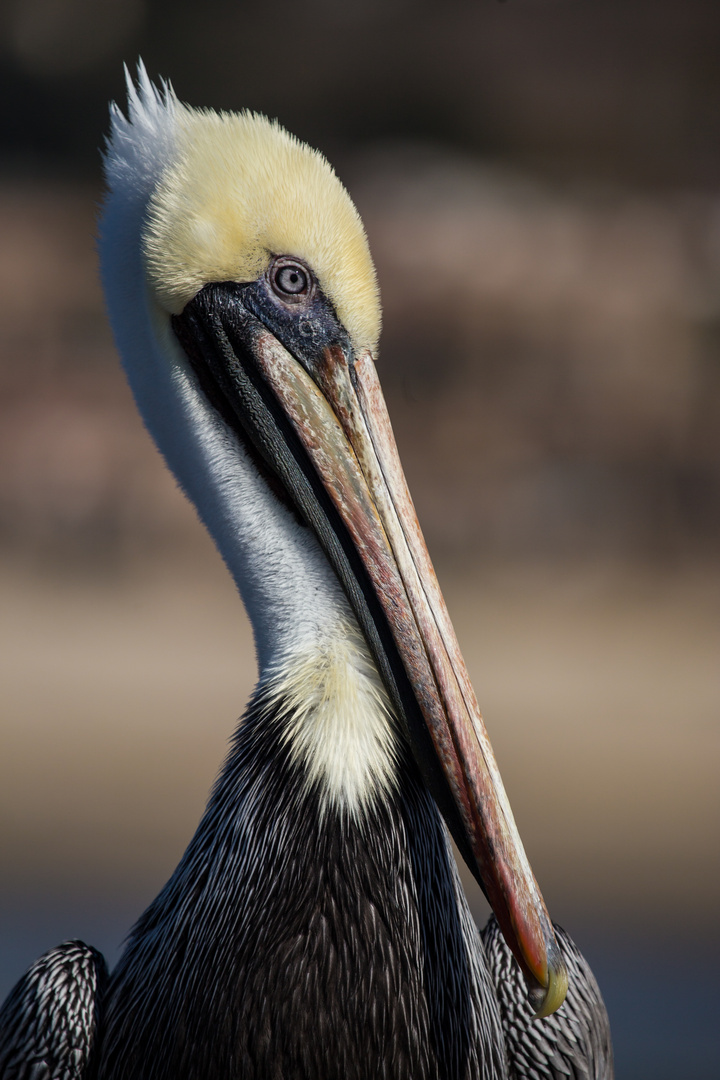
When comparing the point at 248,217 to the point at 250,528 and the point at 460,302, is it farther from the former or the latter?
the point at 460,302

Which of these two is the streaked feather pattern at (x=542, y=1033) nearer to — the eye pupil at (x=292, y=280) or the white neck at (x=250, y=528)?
the white neck at (x=250, y=528)

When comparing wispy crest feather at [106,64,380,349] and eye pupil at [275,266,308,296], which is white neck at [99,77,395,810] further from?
eye pupil at [275,266,308,296]

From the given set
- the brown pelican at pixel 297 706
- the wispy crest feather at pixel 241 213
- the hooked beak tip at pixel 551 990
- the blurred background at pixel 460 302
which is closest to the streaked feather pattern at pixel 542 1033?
the brown pelican at pixel 297 706

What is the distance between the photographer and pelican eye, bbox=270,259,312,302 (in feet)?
4.62

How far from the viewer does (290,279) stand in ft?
4.64

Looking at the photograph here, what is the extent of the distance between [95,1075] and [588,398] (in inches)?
269

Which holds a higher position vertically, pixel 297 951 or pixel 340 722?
pixel 340 722

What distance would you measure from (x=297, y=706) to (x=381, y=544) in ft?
0.82

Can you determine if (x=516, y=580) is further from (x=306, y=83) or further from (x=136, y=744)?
(x=306, y=83)

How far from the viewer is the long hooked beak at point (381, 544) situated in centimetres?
125

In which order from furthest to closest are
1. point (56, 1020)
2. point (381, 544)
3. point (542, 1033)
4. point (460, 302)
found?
1. point (460, 302)
2. point (542, 1033)
3. point (56, 1020)
4. point (381, 544)

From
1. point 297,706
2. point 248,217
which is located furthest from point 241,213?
point 297,706

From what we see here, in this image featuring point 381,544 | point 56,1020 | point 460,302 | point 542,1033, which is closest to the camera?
point 381,544

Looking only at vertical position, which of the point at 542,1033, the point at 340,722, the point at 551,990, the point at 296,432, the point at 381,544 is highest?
the point at 296,432
